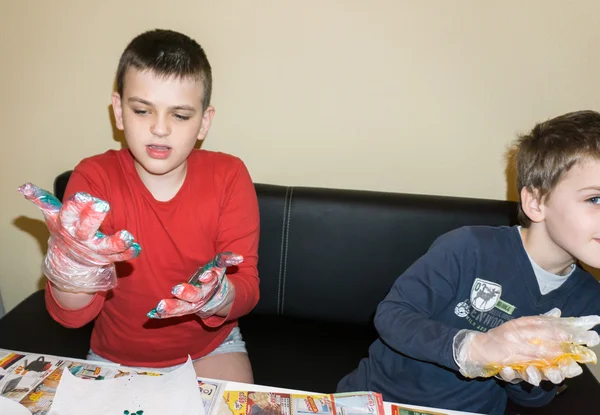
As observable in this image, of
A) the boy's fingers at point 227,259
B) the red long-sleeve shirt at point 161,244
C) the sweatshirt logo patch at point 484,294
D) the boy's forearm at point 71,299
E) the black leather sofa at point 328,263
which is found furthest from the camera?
the black leather sofa at point 328,263

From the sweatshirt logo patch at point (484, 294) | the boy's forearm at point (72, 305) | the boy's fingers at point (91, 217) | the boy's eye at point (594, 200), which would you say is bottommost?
the boy's forearm at point (72, 305)

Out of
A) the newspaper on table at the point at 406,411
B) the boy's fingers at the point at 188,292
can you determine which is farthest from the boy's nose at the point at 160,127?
the newspaper on table at the point at 406,411

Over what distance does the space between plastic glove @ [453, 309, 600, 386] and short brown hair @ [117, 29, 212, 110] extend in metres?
0.97

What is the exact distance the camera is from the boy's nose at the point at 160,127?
1327mm

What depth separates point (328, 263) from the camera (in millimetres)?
1897

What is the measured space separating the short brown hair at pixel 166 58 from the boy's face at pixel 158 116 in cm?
2

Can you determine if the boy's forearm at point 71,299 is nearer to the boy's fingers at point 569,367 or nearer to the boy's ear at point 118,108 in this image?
the boy's ear at point 118,108

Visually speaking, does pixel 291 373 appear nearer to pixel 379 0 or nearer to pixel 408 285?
pixel 408 285

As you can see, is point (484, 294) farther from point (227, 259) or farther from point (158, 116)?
point (158, 116)

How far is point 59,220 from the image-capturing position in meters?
1.01

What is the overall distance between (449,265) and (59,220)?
92 centimetres

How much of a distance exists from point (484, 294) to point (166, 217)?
0.89 m

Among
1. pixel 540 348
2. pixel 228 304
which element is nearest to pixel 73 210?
pixel 228 304

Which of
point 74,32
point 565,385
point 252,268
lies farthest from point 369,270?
point 74,32
